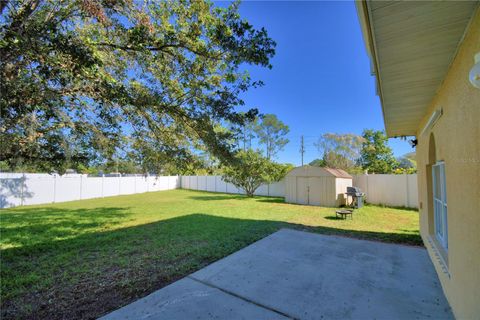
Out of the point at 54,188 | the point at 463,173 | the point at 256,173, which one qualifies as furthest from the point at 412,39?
the point at 54,188

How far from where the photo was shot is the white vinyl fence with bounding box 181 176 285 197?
17609mm

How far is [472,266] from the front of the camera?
188 centimetres

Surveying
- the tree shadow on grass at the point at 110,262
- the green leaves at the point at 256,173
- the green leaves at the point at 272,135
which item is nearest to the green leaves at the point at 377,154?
the green leaves at the point at 256,173

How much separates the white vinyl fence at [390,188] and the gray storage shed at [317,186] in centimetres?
92

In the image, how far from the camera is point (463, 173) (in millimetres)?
2082

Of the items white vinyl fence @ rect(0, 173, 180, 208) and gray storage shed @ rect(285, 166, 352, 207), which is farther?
white vinyl fence @ rect(0, 173, 180, 208)

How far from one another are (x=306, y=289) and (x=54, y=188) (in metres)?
16.1

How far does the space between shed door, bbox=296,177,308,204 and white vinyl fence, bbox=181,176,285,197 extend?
3748 mm

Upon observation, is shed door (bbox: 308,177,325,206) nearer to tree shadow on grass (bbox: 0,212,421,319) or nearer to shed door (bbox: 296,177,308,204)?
shed door (bbox: 296,177,308,204)

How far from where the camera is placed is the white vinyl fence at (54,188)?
1221 cm

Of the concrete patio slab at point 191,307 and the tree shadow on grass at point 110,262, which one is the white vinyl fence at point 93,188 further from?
the concrete patio slab at point 191,307

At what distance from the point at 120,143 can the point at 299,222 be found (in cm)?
628

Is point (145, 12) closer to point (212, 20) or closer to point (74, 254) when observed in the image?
point (212, 20)

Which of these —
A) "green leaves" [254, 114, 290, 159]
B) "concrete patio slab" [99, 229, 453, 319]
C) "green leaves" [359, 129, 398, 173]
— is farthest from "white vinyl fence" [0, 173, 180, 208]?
"green leaves" [359, 129, 398, 173]
